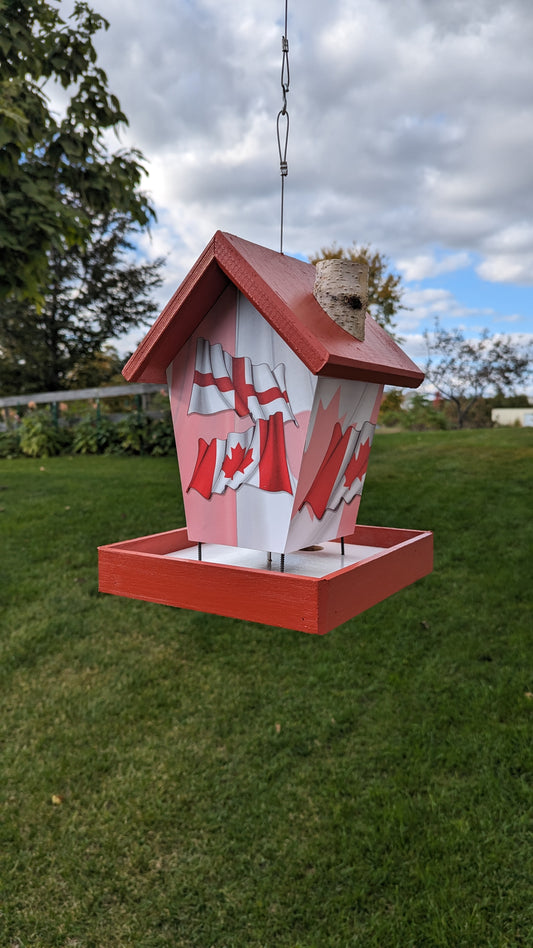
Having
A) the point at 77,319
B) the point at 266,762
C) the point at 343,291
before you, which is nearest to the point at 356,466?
the point at 343,291

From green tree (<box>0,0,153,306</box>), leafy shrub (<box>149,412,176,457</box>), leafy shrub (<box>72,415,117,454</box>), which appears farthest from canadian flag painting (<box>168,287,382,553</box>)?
leafy shrub (<box>72,415,117,454</box>)

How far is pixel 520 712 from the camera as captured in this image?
446cm

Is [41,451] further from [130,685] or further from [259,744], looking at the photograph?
[259,744]

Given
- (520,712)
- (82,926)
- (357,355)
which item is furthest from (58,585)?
(357,355)

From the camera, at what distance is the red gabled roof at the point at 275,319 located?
1.39 meters

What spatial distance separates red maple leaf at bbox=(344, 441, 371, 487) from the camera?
1.85 m

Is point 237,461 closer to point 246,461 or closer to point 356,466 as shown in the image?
point 246,461

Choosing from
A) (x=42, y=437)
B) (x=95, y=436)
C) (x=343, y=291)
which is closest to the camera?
(x=343, y=291)

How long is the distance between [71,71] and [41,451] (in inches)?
244

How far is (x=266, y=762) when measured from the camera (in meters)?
4.38

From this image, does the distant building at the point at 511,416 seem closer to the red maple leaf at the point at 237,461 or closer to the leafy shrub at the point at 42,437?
the leafy shrub at the point at 42,437

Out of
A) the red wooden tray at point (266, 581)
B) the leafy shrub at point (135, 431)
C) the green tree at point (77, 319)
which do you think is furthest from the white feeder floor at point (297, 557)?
the green tree at point (77, 319)

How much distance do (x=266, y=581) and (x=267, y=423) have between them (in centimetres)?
38

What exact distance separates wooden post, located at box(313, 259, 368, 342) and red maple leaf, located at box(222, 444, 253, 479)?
39cm
